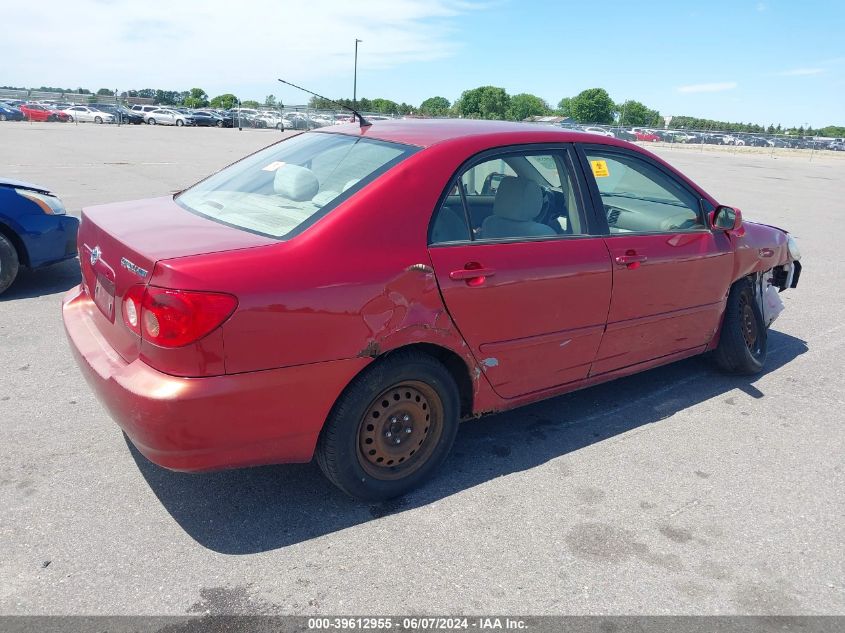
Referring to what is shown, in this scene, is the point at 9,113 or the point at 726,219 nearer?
the point at 726,219

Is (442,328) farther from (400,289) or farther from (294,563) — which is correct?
(294,563)

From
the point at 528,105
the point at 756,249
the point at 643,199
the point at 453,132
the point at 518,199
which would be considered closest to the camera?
the point at 453,132

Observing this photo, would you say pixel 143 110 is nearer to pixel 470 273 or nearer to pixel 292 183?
pixel 292 183

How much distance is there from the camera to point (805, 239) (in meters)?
10.6

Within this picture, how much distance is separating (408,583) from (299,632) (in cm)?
46

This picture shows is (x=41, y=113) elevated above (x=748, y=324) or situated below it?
above

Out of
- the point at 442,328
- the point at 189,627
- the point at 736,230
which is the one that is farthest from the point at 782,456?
the point at 189,627

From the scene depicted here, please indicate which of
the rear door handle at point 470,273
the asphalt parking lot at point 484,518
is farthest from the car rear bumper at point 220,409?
the rear door handle at point 470,273

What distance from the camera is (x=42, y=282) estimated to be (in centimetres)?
631

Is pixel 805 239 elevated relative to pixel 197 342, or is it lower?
lower

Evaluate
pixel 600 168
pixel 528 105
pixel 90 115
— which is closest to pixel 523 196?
pixel 600 168

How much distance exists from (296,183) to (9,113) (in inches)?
1830

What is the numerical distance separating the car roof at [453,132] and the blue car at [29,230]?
10.9 feet

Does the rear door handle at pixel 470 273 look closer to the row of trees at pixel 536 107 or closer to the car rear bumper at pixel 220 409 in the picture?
the car rear bumper at pixel 220 409
